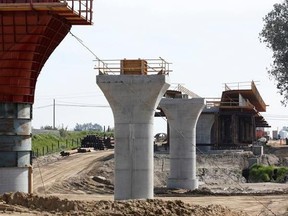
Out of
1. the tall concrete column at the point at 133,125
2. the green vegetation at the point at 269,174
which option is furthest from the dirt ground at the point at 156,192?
the tall concrete column at the point at 133,125

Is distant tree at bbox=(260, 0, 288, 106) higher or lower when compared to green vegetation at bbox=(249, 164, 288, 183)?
higher

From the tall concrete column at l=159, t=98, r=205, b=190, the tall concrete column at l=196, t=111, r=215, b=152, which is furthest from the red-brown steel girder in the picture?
the tall concrete column at l=196, t=111, r=215, b=152

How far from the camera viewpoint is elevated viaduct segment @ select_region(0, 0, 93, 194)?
104ft

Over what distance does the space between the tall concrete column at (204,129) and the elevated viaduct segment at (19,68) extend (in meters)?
36.2

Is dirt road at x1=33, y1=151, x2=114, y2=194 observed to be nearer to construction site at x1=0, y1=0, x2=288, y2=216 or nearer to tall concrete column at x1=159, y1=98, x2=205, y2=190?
construction site at x1=0, y1=0, x2=288, y2=216

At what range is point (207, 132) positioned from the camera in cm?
6725

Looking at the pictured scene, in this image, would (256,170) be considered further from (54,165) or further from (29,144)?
(29,144)

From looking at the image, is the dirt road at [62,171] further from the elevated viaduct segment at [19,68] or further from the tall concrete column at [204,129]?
the elevated viaduct segment at [19,68]

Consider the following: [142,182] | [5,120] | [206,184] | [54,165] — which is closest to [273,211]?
[142,182]

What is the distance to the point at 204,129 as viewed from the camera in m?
67.5

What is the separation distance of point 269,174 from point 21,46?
30680mm

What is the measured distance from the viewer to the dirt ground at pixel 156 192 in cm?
2629

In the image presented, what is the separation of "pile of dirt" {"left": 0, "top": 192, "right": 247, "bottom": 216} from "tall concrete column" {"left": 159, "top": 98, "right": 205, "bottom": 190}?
21.0 m

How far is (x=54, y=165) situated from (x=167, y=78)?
2796cm
